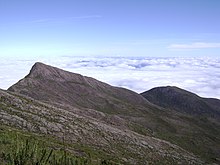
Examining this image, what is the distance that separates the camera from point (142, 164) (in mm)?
71062

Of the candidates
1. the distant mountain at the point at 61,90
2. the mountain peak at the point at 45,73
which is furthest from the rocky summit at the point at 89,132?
the mountain peak at the point at 45,73

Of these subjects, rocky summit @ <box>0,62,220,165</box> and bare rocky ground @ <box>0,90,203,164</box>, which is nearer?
rocky summit @ <box>0,62,220,165</box>

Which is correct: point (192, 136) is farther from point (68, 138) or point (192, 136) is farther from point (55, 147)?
point (55, 147)

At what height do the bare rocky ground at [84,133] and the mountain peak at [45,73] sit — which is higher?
the mountain peak at [45,73]

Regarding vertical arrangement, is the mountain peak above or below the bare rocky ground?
above

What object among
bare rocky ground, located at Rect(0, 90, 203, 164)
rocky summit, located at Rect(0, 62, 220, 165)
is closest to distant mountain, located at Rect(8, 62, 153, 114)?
rocky summit, located at Rect(0, 62, 220, 165)

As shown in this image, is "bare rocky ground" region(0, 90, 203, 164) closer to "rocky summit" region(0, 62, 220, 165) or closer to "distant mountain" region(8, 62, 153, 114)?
"rocky summit" region(0, 62, 220, 165)

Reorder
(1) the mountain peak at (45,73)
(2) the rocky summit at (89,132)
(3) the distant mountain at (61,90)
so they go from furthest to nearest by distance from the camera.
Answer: (1) the mountain peak at (45,73)
(3) the distant mountain at (61,90)
(2) the rocky summit at (89,132)

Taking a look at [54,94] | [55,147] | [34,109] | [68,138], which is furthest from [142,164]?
[54,94]

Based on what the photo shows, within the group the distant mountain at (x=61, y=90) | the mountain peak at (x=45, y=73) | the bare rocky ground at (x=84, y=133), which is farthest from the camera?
the mountain peak at (x=45, y=73)

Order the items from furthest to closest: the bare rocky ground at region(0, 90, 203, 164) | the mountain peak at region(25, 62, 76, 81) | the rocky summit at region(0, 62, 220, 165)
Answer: the mountain peak at region(25, 62, 76, 81), the bare rocky ground at region(0, 90, 203, 164), the rocky summit at region(0, 62, 220, 165)

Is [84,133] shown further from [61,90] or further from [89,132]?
[61,90]

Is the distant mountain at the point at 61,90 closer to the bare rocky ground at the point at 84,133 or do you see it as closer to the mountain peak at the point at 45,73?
the mountain peak at the point at 45,73

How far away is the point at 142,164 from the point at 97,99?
110m
